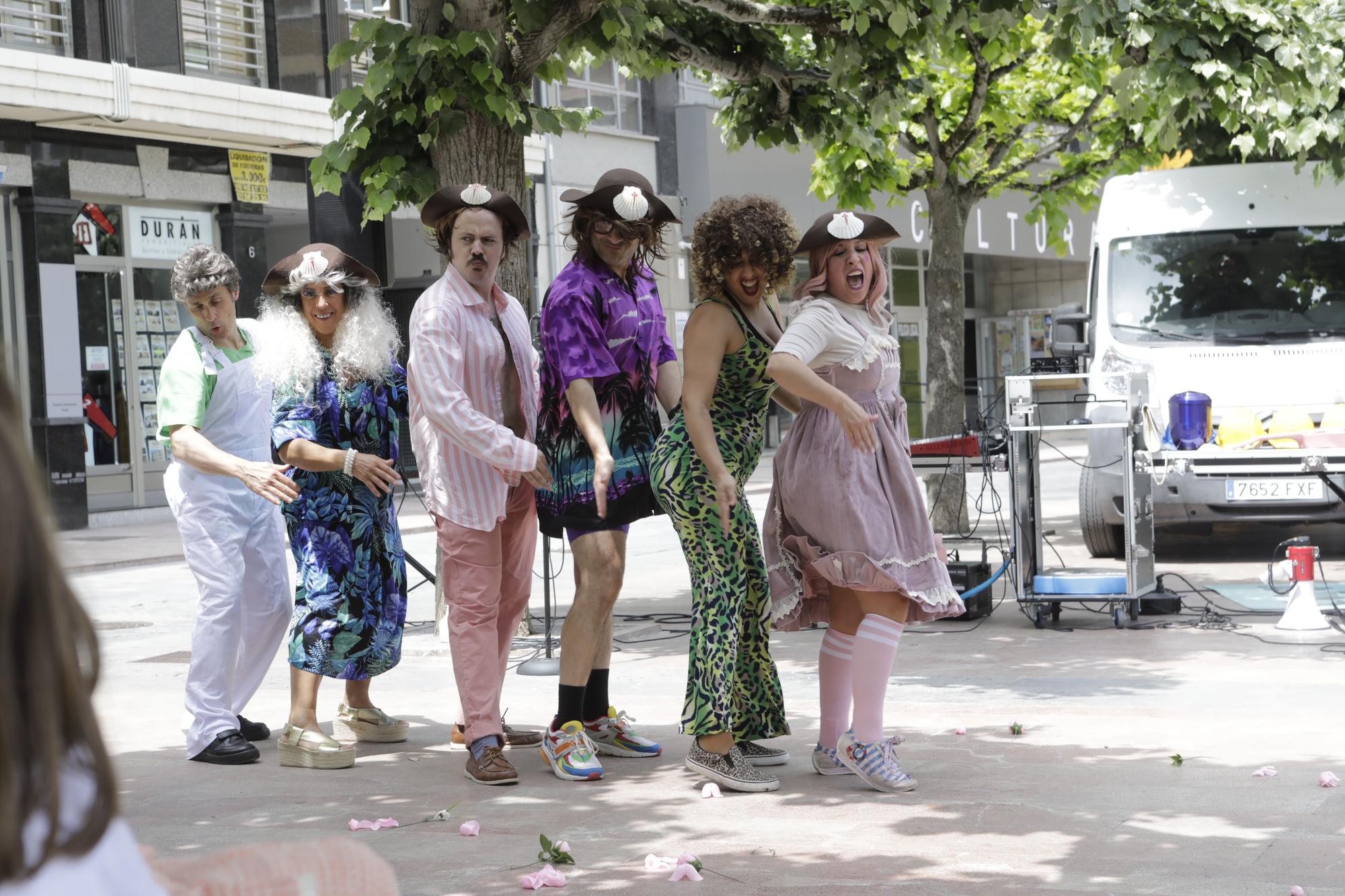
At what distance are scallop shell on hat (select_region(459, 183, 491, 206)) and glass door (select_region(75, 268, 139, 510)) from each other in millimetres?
14592

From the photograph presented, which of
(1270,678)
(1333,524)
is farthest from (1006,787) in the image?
(1333,524)

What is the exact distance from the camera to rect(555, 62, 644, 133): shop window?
26.0 metres

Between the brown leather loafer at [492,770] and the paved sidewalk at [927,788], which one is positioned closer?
the paved sidewalk at [927,788]

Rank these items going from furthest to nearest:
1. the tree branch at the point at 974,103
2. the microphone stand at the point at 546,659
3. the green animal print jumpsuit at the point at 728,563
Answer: the tree branch at the point at 974,103, the microphone stand at the point at 546,659, the green animal print jumpsuit at the point at 728,563

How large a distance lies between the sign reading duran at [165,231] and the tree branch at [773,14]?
12152 millimetres

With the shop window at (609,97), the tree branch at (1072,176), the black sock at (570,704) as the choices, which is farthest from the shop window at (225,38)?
the black sock at (570,704)

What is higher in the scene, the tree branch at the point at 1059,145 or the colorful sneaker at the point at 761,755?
the tree branch at the point at 1059,145

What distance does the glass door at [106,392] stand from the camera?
1920cm

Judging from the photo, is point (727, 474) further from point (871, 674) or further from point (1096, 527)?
point (1096, 527)

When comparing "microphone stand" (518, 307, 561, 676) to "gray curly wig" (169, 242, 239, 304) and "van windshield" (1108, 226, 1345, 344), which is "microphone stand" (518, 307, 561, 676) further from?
"van windshield" (1108, 226, 1345, 344)

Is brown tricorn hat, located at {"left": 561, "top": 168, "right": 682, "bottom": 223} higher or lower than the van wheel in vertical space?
higher

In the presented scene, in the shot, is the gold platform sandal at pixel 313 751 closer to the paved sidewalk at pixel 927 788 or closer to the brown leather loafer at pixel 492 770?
the paved sidewalk at pixel 927 788

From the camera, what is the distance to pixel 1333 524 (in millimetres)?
13180

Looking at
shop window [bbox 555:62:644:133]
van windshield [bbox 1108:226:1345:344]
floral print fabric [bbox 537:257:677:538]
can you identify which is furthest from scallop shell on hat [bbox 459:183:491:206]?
shop window [bbox 555:62:644:133]
